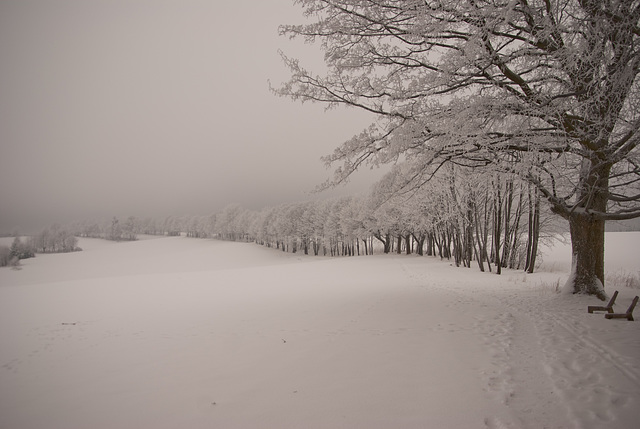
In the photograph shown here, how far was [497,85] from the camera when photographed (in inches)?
261

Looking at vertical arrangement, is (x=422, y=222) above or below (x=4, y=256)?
above

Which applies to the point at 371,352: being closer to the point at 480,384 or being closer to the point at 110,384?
the point at 480,384

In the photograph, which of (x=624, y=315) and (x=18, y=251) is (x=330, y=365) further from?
(x=18, y=251)

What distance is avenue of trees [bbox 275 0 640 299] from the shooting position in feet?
18.7

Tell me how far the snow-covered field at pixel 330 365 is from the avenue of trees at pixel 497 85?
365 centimetres

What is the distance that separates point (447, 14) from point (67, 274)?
4827 cm

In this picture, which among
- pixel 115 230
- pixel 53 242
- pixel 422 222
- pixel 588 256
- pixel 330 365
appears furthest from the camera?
pixel 115 230

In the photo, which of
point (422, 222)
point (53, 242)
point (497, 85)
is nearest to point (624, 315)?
point (497, 85)

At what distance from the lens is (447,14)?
6.21 metres

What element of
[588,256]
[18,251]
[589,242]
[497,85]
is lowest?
[18,251]

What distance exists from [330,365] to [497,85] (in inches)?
254

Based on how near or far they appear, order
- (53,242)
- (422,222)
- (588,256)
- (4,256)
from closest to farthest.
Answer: (588,256) → (422,222) → (4,256) → (53,242)

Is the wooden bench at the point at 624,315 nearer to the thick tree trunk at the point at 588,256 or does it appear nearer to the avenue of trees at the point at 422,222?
the thick tree trunk at the point at 588,256

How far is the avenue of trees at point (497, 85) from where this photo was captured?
5.70 meters
